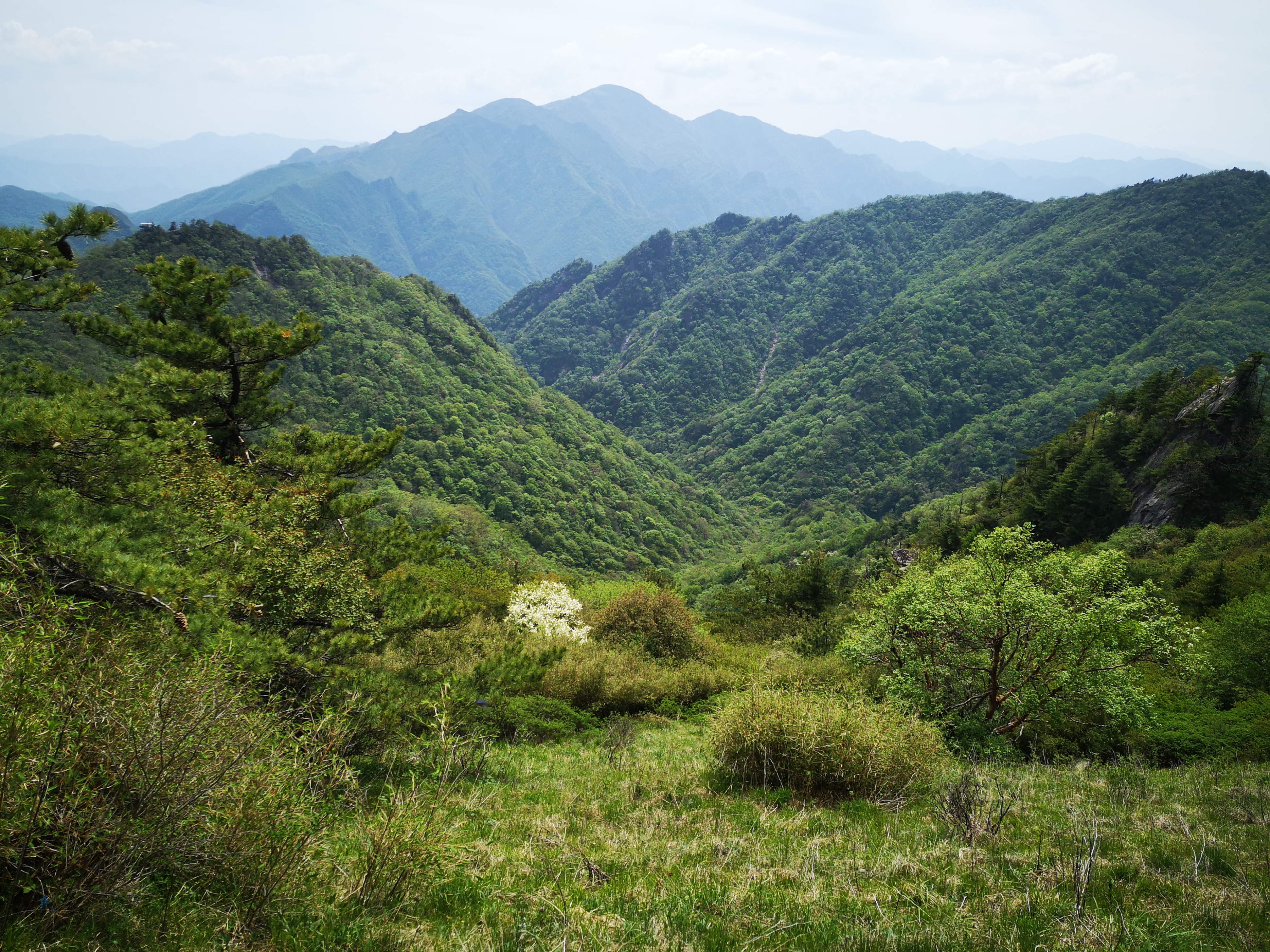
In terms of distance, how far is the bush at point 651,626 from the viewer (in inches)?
814

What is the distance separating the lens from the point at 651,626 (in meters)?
21.1

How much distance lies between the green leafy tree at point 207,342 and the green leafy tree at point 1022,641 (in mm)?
15743

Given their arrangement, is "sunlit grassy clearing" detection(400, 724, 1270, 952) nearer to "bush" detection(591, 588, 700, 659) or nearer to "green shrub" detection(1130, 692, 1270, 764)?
"green shrub" detection(1130, 692, 1270, 764)

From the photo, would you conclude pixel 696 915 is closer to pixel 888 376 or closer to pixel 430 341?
pixel 430 341

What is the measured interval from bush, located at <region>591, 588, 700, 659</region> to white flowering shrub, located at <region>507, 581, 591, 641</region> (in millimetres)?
846

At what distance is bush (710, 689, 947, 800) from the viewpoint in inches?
291

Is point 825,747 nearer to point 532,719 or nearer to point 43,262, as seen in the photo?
point 532,719

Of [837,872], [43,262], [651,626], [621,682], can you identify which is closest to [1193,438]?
[651,626]

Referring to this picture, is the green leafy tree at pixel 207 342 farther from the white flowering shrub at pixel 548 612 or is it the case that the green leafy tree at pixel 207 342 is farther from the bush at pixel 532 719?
the bush at pixel 532 719

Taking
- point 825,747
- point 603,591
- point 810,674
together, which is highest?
point 825,747

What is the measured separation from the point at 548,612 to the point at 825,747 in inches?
605

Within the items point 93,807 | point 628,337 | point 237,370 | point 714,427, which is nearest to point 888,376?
point 714,427

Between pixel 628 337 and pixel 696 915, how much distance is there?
7561 inches

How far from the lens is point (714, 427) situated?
149 meters
